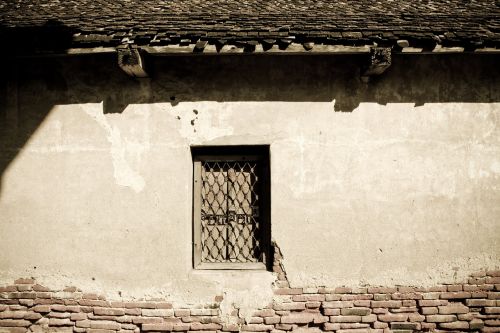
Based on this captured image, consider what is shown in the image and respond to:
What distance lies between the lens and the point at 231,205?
13.1 ft

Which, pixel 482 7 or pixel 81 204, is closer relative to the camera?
pixel 81 204

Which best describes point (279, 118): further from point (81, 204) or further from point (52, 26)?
point (52, 26)

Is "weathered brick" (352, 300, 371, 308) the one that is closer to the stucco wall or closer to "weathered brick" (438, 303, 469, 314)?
the stucco wall

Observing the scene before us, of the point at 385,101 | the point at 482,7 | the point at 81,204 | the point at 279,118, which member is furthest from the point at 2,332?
the point at 482,7

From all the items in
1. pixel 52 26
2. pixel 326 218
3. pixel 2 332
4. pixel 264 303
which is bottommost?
pixel 2 332

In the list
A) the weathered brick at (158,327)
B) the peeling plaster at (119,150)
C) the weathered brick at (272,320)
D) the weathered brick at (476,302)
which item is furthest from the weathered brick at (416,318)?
the peeling plaster at (119,150)

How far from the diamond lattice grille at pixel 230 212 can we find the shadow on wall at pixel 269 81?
0.90 metres

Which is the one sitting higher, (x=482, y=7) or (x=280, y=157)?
(x=482, y=7)

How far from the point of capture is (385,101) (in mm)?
3904

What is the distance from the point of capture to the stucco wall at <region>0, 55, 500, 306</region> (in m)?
3.84

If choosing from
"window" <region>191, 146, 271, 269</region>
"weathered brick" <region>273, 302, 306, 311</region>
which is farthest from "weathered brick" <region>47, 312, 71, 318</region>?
"weathered brick" <region>273, 302, 306, 311</region>

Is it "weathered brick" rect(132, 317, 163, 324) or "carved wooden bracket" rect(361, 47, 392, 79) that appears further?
"weathered brick" rect(132, 317, 163, 324)

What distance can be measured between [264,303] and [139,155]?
231 centimetres

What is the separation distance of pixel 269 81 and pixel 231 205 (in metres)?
1.59
